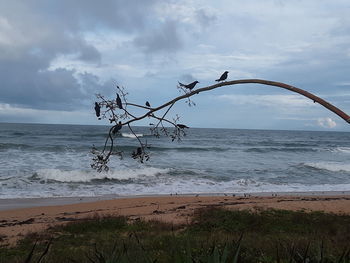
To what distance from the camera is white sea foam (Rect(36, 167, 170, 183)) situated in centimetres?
1901

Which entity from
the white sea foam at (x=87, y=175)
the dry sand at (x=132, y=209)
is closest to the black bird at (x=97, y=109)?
the dry sand at (x=132, y=209)

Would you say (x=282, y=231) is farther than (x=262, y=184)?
No

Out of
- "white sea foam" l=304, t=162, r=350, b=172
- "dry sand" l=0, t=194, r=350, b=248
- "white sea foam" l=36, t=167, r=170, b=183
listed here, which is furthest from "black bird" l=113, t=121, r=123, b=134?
"white sea foam" l=304, t=162, r=350, b=172

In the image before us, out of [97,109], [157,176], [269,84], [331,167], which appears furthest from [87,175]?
[269,84]

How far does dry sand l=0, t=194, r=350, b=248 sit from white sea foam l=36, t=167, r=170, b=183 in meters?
5.59

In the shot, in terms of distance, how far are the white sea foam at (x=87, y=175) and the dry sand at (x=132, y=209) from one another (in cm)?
559

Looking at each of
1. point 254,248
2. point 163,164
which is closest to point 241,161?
point 163,164

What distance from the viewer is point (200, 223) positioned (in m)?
9.61

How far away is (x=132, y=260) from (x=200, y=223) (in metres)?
7.94

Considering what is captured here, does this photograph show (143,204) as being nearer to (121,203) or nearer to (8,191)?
(121,203)

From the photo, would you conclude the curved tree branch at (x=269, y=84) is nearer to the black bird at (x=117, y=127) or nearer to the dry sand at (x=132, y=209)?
the black bird at (x=117, y=127)

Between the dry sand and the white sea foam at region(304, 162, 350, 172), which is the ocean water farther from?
the dry sand

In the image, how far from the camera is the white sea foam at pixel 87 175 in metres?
19.0

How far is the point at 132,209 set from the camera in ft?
39.9
